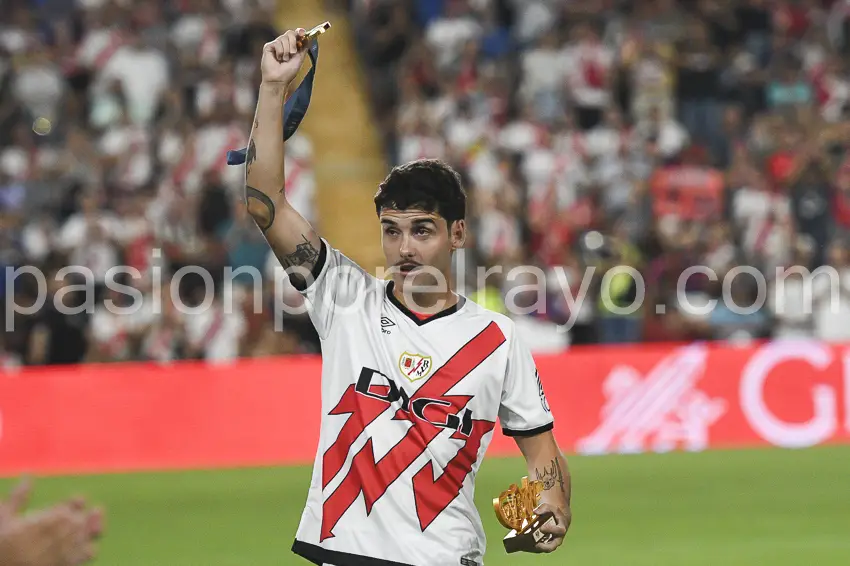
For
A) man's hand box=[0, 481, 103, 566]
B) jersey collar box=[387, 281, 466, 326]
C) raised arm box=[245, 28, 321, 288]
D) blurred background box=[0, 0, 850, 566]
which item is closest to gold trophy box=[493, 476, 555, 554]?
jersey collar box=[387, 281, 466, 326]

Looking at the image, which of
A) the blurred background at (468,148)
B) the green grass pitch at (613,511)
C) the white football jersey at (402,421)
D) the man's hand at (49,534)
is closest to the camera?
the man's hand at (49,534)

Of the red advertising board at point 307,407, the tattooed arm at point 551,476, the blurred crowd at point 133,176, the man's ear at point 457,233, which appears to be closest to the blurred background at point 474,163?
the blurred crowd at point 133,176

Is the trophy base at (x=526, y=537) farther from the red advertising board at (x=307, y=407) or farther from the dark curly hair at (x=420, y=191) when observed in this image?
the red advertising board at (x=307, y=407)

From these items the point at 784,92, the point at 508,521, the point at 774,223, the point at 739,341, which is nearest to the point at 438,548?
the point at 508,521

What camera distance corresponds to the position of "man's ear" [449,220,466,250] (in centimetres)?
473

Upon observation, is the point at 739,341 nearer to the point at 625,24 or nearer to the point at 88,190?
the point at 625,24

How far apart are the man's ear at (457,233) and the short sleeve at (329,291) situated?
34 cm

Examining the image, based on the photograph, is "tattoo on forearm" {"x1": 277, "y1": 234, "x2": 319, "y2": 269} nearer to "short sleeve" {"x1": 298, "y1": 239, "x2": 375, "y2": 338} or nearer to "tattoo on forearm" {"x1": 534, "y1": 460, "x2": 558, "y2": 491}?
"short sleeve" {"x1": 298, "y1": 239, "x2": 375, "y2": 338}

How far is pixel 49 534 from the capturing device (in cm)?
303

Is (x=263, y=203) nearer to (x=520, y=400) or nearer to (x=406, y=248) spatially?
(x=406, y=248)

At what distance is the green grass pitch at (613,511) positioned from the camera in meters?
9.62

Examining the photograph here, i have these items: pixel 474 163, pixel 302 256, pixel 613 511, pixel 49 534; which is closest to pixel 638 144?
pixel 474 163

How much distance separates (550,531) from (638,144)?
13512 millimetres

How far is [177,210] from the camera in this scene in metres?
16.0
